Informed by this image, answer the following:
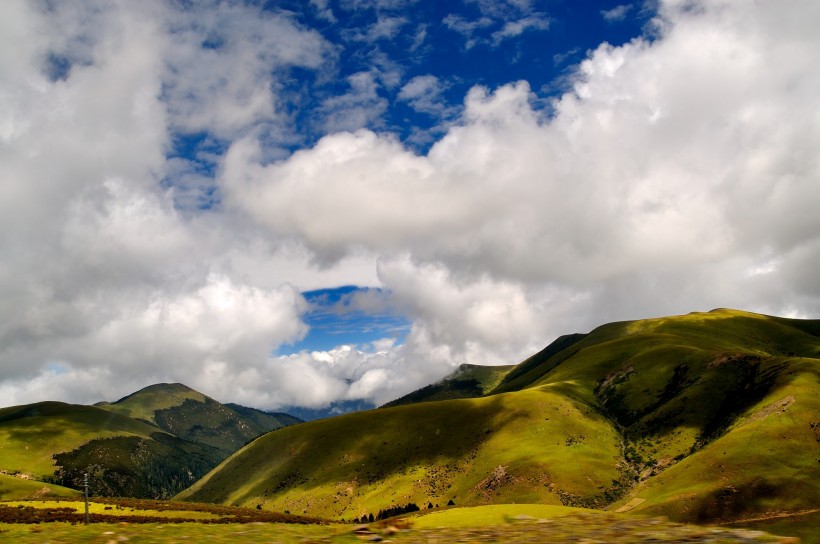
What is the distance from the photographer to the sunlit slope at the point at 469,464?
125m

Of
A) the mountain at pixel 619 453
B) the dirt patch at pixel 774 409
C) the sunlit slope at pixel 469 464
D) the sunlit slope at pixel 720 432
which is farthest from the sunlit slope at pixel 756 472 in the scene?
the sunlit slope at pixel 469 464

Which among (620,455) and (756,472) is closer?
(756,472)

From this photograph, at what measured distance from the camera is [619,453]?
142750 mm

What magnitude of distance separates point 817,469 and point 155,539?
113 metres

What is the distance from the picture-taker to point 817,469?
86.8 metres

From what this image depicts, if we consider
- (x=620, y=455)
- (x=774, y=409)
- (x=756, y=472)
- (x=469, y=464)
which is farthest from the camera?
(x=469, y=464)

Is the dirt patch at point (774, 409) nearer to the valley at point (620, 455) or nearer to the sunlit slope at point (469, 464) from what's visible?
the valley at point (620, 455)

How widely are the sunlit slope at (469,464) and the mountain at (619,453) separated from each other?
519 mm

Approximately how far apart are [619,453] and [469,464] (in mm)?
44912

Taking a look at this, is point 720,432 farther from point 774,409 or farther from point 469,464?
point 469,464

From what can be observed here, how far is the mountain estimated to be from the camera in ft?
292

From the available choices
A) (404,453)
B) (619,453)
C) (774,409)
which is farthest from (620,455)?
(404,453)

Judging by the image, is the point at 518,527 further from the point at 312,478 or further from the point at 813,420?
the point at 312,478

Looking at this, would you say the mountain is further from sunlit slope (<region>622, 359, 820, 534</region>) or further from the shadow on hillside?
the shadow on hillside
